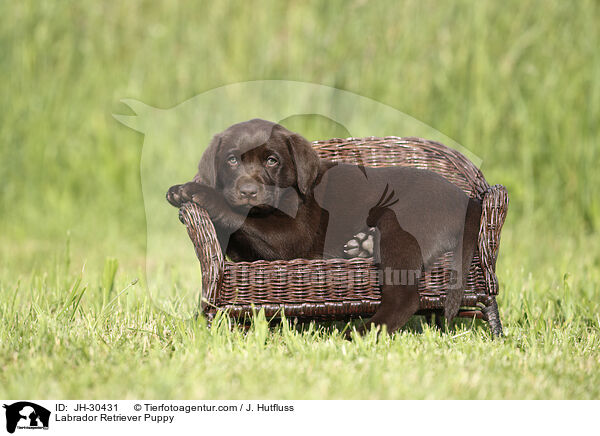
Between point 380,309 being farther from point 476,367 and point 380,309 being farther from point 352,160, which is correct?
point 352,160

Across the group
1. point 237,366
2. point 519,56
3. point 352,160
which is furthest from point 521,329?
point 519,56

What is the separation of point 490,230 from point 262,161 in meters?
1.11

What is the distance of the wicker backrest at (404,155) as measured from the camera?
3543 mm

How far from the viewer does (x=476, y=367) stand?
256cm

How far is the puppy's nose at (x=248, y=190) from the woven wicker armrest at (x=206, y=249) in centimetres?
19

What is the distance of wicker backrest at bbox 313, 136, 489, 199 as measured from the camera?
11.6 feet

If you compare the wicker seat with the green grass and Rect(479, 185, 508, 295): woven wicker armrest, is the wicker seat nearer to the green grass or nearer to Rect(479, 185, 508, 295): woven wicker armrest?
Rect(479, 185, 508, 295): woven wicker armrest

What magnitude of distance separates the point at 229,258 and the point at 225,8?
13.4ft

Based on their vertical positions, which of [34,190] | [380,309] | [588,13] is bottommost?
[380,309]

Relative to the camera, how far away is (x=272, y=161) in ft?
10.2

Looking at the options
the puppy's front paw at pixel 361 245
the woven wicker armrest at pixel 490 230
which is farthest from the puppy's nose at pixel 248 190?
the woven wicker armrest at pixel 490 230
